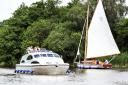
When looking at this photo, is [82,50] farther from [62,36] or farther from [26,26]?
[26,26]

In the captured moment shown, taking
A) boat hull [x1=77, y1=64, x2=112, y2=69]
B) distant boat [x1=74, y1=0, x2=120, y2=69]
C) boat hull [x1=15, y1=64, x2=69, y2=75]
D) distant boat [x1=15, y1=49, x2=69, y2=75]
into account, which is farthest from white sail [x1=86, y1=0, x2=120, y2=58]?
boat hull [x1=15, y1=64, x2=69, y2=75]

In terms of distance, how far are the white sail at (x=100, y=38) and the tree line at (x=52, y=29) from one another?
33.8ft

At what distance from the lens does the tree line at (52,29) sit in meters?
117

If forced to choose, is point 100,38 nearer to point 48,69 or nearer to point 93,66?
point 93,66

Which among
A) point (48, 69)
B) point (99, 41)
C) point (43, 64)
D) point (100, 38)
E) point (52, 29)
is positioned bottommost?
point (48, 69)

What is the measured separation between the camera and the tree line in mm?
117062

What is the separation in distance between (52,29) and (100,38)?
19.7 metres

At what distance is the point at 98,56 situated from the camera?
10656cm

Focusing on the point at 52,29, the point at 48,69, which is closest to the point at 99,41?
the point at 52,29

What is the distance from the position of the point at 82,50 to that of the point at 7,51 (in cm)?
1687

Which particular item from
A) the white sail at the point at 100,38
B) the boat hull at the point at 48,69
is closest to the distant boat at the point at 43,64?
the boat hull at the point at 48,69

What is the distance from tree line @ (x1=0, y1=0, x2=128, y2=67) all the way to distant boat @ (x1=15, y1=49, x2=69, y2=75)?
3679 cm

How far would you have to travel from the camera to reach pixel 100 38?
344 ft

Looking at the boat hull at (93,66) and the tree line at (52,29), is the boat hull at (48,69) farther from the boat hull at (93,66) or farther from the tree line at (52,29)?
the tree line at (52,29)
